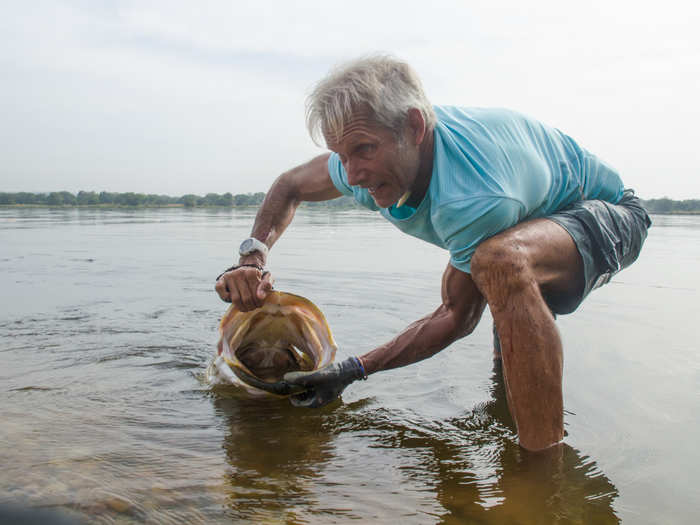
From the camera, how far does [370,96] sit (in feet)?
7.23

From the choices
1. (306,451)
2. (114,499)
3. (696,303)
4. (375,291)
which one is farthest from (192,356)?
(696,303)

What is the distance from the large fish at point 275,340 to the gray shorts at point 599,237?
110 centimetres

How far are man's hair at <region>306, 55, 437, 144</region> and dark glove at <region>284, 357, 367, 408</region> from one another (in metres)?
1.01

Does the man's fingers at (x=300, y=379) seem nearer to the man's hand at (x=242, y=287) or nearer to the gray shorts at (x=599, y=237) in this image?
the man's hand at (x=242, y=287)

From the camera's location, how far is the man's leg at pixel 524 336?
1979mm

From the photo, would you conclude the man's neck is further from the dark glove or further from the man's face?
the dark glove

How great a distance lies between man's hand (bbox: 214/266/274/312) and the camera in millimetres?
2619

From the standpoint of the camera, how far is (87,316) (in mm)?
4277

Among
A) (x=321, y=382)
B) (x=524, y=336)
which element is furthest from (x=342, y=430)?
(x=524, y=336)

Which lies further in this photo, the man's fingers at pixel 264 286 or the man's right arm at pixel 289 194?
the man's right arm at pixel 289 194

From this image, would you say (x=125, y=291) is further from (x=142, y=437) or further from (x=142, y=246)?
(x=142, y=246)

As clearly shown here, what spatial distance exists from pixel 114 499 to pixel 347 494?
0.65 meters

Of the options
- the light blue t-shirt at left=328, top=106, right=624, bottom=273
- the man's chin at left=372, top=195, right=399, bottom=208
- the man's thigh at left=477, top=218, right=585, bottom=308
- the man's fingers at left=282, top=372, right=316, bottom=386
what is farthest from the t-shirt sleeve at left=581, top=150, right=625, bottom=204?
the man's fingers at left=282, top=372, right=316, bottom=386

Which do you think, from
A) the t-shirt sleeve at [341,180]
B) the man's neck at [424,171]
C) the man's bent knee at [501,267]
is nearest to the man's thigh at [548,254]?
the man's bent knee at [501,267]
